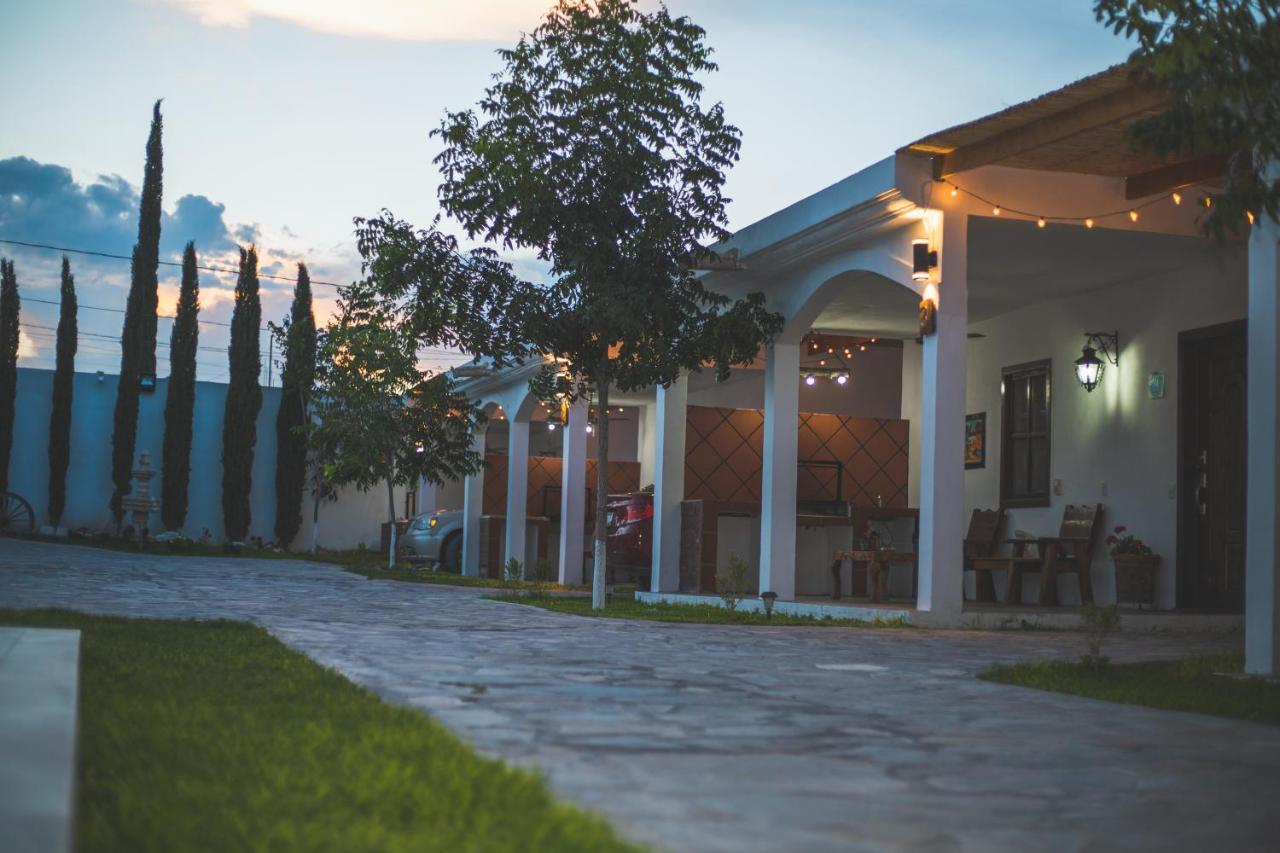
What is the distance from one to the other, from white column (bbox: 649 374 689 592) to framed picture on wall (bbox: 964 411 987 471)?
317cm

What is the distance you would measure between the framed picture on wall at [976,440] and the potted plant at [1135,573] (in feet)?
9.93

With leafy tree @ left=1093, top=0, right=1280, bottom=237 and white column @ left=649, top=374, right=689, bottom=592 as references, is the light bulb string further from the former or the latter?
leafy tree @ left=1093, top=0, right=1280, bottom=237

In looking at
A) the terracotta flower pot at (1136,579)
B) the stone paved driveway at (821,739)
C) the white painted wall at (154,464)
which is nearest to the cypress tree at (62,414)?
the white painted wall at (154,464)

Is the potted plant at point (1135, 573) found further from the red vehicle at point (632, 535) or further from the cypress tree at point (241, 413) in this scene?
the cypress tree at point (241, 413)

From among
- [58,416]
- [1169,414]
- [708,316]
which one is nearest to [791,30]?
[708,316]

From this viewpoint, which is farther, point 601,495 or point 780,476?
point 780,476

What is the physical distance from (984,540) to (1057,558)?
1.51 meters

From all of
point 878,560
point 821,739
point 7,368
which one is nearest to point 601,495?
point 878,560

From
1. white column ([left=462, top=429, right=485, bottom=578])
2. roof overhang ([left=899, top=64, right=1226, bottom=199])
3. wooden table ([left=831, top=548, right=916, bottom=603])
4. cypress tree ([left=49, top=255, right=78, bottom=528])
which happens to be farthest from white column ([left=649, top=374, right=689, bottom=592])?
cypress tree ([left=49, top=255, right=78, bottom=528])

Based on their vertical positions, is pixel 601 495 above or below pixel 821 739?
above

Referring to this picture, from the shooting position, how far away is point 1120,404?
13055 mm

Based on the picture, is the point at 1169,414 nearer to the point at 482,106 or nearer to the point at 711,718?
the point at 482,106

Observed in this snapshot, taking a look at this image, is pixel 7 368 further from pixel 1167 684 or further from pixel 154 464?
pixel 1167 684

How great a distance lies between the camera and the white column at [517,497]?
20.2 metres
